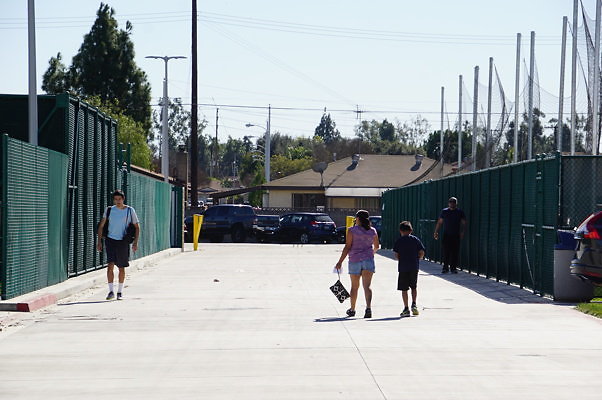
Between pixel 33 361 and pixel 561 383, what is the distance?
17.1 feet

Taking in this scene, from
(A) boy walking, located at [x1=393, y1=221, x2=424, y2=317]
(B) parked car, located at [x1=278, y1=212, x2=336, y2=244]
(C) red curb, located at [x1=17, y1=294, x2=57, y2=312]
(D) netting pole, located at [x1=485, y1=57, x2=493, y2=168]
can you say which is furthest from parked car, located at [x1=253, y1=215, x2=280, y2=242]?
(A) boy walking, located at [x1=393, y1=221, x2=424, y2=317]

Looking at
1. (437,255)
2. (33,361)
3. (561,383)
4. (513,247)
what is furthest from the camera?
(437,255)

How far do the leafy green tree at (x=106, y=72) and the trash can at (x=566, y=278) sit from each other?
6650 centimetres

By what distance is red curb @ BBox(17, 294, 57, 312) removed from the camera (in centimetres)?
1541

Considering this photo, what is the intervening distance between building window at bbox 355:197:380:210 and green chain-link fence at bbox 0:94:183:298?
129 feet

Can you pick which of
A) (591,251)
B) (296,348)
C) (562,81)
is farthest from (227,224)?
(296,348)

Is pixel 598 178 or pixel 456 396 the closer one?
pixel 456 396

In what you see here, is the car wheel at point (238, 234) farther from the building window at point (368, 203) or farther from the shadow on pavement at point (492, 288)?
the shadow on pavement at point (492, 288)

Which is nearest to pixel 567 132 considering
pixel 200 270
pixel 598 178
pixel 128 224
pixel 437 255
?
pixel 437 255

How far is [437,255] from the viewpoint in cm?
3141

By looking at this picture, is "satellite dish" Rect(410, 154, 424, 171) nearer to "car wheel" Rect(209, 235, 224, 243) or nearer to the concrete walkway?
"car wheel" Rect(209, 235, 224, 243)

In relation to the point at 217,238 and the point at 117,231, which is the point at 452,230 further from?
the point at 217,238

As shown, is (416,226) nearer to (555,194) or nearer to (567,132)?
(567,132)

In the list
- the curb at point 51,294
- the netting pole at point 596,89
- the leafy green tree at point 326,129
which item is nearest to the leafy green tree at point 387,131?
the leafy green tree at point 326,129
